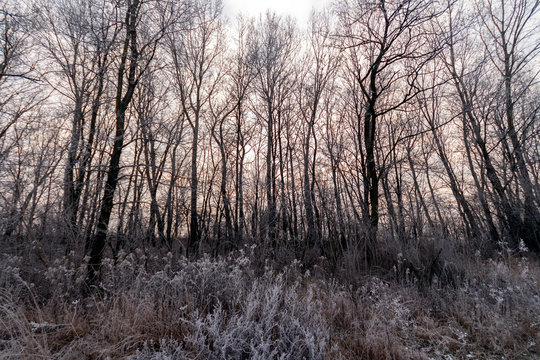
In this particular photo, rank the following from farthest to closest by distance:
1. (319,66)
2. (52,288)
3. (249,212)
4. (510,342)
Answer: (319,66) < (249,212) < (52,288) < (510,342)

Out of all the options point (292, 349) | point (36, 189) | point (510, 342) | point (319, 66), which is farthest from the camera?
point (319, 66)

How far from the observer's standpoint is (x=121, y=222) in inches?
266

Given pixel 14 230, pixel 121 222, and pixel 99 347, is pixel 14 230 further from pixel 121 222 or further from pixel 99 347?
pixel 99 347

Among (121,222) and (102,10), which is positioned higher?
(102,10)

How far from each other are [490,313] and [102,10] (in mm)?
9171

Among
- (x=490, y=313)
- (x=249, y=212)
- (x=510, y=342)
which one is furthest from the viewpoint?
(x=249, y=212)

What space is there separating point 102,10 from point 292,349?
7.45 m

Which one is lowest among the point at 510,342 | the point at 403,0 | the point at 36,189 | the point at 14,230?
the point at 510,342

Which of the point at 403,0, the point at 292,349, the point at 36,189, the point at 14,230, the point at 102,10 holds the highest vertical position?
the point at 403,0

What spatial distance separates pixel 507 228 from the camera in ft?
38.5

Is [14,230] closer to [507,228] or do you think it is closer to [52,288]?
[52,288]

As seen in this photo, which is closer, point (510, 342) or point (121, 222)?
point (510, 342)

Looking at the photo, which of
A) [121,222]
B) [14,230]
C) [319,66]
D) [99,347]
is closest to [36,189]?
[14,230]

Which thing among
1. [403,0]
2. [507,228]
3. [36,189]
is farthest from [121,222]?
[507,228]
